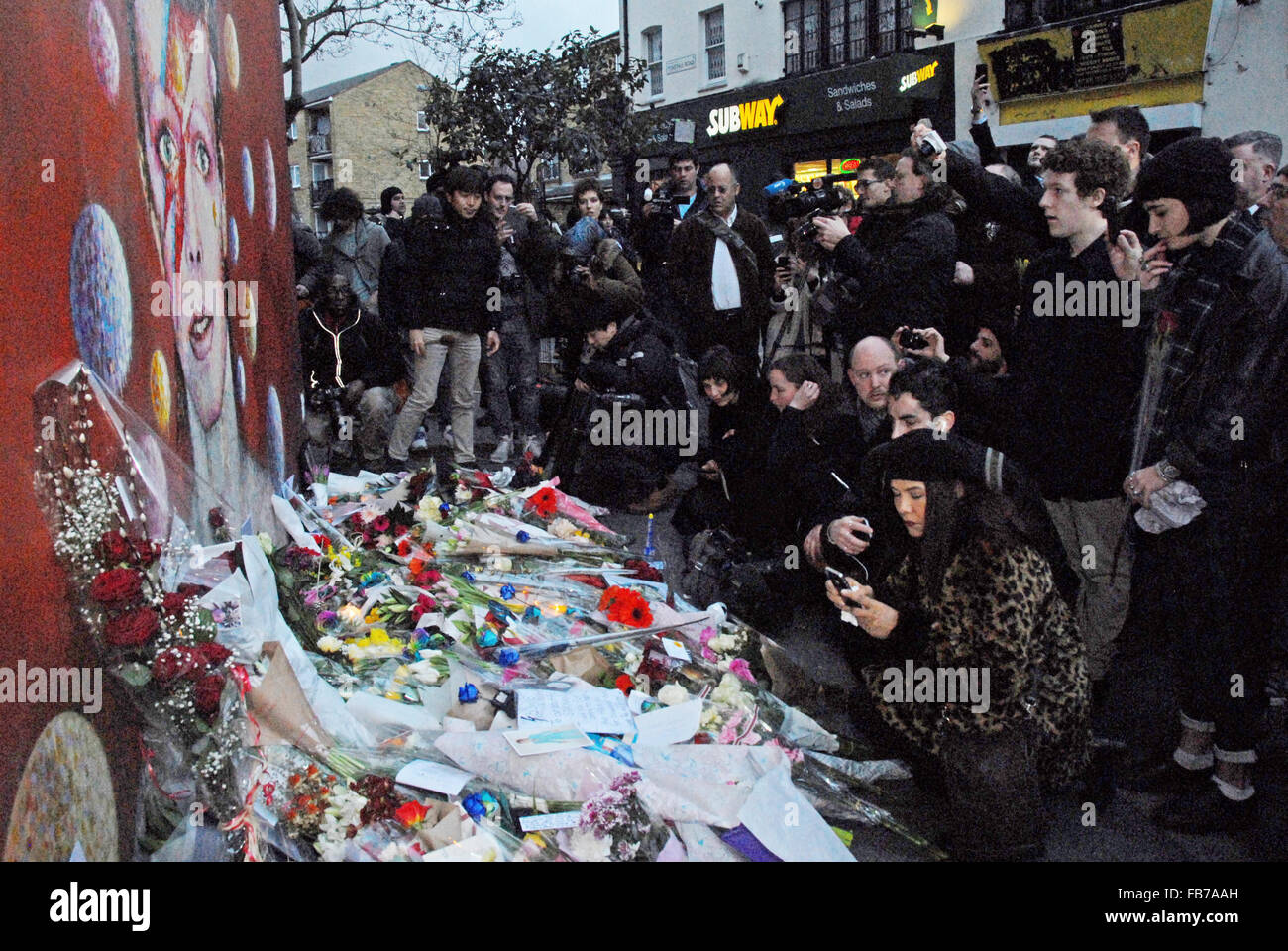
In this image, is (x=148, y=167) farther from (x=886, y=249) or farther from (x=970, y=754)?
(x=886, y=249)

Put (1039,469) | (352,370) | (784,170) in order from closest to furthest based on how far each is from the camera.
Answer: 1. (1039,469)
2. (352,370)
3. (784,170)

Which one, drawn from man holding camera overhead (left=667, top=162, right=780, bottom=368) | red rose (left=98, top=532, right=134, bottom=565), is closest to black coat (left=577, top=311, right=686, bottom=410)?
man holding camera overhead (left=667, top=162, right=780, bottom=368)

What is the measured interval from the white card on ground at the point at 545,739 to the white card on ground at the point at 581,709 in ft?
0.16

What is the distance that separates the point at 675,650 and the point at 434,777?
4.04ft

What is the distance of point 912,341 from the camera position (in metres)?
4.88

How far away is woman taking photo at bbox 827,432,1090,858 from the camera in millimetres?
3070

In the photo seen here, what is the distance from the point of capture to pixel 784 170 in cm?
2114

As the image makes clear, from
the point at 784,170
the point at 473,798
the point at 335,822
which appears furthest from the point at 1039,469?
the point at 784,170

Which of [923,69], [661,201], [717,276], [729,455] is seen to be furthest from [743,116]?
[729,455]

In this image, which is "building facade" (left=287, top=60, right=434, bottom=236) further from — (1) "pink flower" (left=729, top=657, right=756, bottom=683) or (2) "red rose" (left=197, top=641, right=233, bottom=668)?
(2) "red rose" (left=197, top=641, right=233, bottom=668)

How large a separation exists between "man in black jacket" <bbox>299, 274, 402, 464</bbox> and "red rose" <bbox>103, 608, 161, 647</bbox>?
16.4 feet

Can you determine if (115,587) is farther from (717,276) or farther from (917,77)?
(917,77)

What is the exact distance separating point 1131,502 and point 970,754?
1.21 m

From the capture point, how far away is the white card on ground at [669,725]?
3.31m
